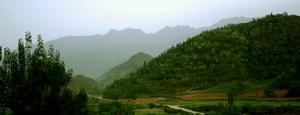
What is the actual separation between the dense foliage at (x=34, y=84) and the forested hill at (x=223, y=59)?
73.9 metres

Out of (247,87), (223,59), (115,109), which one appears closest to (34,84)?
(115,109)

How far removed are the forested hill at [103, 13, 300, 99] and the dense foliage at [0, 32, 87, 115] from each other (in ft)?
243

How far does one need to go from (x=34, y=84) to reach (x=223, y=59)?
90554 millimetres

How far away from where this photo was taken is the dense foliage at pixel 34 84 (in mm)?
26797

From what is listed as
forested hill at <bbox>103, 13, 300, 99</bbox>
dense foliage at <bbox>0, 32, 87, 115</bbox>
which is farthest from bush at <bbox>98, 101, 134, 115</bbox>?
forested hill at <bbox>103, 13, 300, 99</bbox>

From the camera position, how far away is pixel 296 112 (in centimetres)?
5225

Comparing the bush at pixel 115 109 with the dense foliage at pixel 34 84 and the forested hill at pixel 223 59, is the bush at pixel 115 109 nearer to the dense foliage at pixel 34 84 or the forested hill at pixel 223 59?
the dense foliage at pixel 34 84

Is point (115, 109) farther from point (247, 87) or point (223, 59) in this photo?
point (223, 59)

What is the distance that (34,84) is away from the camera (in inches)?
1069

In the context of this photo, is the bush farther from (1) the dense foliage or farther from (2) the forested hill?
(2) the forested hill

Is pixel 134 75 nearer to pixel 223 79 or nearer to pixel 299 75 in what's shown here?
pixel 223 79

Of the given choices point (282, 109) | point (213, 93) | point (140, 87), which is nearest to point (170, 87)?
point (140, 87)

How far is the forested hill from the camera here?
342 feet

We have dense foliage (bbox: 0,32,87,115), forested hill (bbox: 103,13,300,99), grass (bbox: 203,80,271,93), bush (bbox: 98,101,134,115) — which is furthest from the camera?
forested hill (bbox: 103,13,300,99)
